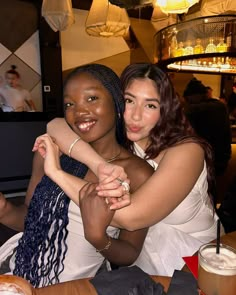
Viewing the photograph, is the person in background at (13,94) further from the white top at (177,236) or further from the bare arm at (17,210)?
the white top at (177,236)

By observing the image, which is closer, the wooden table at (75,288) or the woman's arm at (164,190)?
the wooden table at (75,288)

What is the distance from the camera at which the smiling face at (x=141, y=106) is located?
4.73ft

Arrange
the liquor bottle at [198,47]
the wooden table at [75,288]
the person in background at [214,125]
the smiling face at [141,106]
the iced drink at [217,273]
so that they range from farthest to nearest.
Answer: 1. the liquor bottle at [198,47]
2. the person in background at [214,125]
3. the smiling face at [141,106]
4. the wooden table at [75,288]
5. the iced drink at [217,273]

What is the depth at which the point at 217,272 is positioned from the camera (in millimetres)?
854

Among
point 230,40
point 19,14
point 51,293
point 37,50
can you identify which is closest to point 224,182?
point 230,40

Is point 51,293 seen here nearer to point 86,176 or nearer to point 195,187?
point 86,176

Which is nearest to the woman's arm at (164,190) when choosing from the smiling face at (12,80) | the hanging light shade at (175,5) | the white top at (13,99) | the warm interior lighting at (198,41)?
the hanging light shade at (175,5)

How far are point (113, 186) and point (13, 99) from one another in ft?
17.0

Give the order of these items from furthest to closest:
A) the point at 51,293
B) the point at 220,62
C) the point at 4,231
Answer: the point at 220,62, the point at 4,231, the point at 51,293

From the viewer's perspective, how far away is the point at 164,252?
138 cm

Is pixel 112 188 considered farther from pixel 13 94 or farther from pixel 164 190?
pixel 13 94

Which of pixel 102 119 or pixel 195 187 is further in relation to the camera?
pixel 195 187

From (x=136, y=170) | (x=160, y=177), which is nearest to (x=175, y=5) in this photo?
(x=136, y=170)

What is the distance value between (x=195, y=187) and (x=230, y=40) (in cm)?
312
